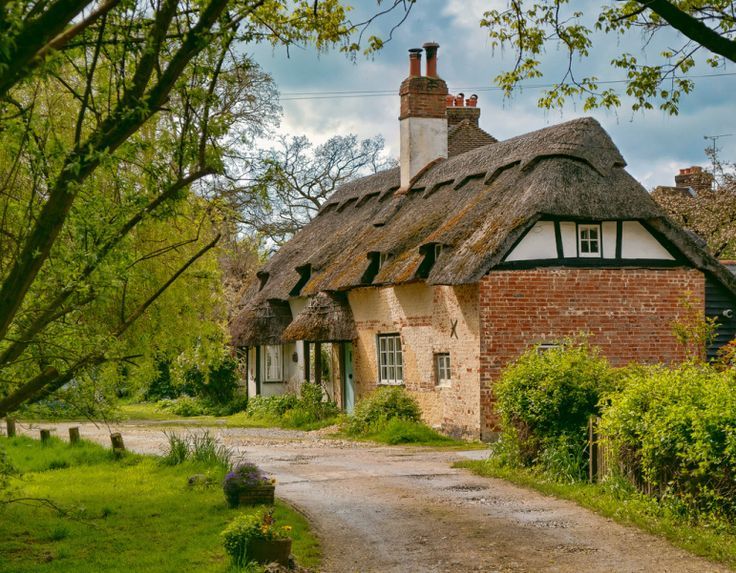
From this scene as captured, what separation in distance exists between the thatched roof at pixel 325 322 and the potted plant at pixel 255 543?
15.9 metres

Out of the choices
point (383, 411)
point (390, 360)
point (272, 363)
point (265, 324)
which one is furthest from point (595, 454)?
point (272, 363)

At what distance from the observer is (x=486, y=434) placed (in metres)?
19.6

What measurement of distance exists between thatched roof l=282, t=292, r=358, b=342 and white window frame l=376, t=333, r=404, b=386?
3.52 ft

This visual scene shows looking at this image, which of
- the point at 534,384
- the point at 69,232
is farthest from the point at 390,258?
the point at 69,232

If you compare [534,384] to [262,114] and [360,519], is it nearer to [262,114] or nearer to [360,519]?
[360,519]

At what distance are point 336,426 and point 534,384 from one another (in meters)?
10.8

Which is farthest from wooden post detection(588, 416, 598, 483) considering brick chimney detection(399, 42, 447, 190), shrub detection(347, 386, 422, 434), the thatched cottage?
brick chimney detection(399, 42, 447, 190)

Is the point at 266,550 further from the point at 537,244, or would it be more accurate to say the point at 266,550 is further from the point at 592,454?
the point at 537,244

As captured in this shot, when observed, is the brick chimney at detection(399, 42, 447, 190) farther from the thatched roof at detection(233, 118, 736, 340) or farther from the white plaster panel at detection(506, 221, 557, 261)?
the white plaster panel at detection(506, 221, 557, 261)

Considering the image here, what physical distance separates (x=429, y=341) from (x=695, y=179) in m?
20.7

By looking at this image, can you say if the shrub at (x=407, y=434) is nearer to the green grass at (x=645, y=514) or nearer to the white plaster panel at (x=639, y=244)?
the white plaster panel at (x=639, y=244)

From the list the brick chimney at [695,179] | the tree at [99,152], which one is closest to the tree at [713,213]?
the brick chimney at [695,179]

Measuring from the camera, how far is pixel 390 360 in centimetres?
2434

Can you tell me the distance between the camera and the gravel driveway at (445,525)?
9.66m
